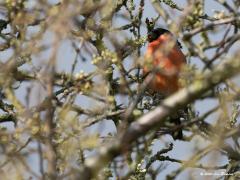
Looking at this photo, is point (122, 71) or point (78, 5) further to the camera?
point (122, 71)

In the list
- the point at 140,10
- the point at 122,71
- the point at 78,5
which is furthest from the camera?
the point at 140,10

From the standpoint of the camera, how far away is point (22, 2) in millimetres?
2768

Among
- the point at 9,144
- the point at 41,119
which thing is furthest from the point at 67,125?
the point at 9,144

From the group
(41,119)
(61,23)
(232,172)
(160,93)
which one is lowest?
(232,172)

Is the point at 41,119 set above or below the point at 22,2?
below

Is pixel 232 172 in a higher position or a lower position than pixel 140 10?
lower

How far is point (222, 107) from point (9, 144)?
36.9 inches

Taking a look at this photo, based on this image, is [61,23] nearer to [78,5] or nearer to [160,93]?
[78,5]

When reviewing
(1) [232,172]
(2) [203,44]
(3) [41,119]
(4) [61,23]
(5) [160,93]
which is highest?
(4) [61,23]

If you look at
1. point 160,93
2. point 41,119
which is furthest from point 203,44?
point 160,93

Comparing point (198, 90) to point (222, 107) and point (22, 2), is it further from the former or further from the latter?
point (22, 2)

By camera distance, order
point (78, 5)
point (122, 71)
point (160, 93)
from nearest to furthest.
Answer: point (78, 5) → point (122, 71) → point (160, 93)

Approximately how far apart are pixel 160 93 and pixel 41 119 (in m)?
3.10

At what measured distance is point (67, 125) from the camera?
254 centimetres
